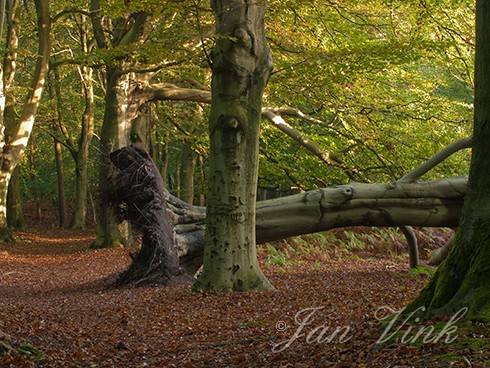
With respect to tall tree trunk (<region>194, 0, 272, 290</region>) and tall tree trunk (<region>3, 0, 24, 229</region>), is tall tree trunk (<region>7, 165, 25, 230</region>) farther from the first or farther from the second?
tall tree trunk (<region>194, 0, 272, 290</region>)

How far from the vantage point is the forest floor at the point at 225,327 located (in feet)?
16.4

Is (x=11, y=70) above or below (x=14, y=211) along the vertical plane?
above

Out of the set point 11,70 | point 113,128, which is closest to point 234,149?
point 113,128

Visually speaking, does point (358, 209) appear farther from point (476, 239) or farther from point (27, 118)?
point (27, 118)

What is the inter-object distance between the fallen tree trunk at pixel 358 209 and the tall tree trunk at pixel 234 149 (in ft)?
6.95

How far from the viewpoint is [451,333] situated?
15.5ft

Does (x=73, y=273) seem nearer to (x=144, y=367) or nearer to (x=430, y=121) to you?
(x=430, y=121)

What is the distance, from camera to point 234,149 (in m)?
10.5

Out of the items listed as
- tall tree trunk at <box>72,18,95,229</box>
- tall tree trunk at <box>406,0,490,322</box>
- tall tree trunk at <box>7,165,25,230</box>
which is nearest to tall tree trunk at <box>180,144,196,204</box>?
tall tree trunk at <box>72,18,95,229</box>

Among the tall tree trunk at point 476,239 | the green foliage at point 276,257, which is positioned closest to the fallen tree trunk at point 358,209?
the green foliage at point 276,257

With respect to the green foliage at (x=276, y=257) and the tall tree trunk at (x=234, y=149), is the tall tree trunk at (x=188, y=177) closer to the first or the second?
the green foliage at (x=276, y=257)

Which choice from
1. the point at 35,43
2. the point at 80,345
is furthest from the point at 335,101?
the point at 35,43

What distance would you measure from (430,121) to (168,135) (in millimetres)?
12706

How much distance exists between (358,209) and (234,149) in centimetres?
329
